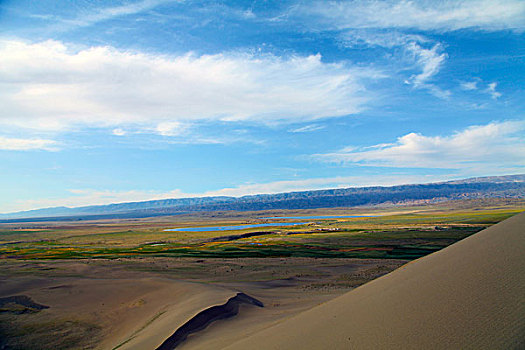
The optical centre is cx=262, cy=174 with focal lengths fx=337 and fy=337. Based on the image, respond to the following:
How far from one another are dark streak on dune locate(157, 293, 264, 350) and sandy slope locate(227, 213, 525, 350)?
426 centimetres

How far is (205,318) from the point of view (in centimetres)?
1479

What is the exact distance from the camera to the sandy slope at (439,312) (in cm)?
565

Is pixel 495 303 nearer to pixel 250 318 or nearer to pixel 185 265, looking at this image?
pixel 250 318

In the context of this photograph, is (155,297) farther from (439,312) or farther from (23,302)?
(439,312)

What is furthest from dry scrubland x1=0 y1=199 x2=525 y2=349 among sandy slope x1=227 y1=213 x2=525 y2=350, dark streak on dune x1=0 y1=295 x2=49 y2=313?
sandy slope x1=227 y1=213 x2=525 y2=350

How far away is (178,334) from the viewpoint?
13.0m

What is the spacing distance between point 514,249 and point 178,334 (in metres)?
11.4

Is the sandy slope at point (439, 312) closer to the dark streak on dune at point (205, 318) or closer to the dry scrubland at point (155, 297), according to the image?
the dry scrubland at point (155, 297)

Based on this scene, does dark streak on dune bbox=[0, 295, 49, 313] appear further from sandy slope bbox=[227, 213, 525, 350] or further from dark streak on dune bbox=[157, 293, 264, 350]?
sandy slope bbox=[227, 213, 525, 350]

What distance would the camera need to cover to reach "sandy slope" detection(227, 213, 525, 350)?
18.5 ft

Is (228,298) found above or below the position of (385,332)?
below

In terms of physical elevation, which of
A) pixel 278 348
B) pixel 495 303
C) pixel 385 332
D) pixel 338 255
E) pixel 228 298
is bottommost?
pixel 338 255

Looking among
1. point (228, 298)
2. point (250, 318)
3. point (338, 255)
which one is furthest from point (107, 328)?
point (338, 255)

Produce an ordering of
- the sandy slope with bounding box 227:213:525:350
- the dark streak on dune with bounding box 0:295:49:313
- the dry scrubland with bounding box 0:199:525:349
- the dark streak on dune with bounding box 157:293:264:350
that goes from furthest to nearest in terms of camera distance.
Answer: the dark streak on dune with bounding box 0:295:49:313
the dry scrubland with bounding box 0:199:525:349
the dark streak on dune with bounding box 157:293:264:350
the sandy slope with bounding box 227:213:525:350
